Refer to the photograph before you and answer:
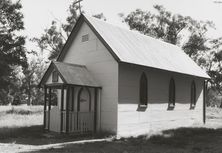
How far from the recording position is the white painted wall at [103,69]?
56.7 ft

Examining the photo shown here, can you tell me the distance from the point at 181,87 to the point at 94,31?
8833 millimetres

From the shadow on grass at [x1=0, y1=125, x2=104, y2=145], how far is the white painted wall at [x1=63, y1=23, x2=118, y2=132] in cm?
153

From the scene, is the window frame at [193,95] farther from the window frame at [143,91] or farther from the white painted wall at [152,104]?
the window frame at [143,91]

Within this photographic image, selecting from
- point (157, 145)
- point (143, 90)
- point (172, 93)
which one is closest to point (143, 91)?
point (143, 90)

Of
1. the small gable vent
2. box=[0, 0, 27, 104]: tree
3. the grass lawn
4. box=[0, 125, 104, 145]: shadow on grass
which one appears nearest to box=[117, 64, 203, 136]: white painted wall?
the grass lawn

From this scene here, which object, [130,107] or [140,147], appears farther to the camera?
[130,107]

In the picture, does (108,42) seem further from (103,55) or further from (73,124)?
(73,124)

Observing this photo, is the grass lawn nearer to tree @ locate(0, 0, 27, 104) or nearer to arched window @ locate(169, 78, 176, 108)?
arched window @ locate(169, 78, 176, 108)

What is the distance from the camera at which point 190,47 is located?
49.7m

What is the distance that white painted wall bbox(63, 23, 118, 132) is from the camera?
1730 centimetres

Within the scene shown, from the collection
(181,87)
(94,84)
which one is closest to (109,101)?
(94,84)

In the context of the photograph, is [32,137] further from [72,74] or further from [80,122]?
[72,74]

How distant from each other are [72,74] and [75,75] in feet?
0.67

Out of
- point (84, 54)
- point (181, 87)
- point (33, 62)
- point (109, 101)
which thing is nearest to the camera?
point (109, 101)
